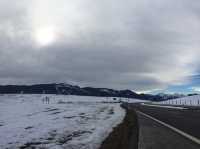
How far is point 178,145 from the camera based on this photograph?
10.4 m

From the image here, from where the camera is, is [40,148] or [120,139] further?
[120,139]

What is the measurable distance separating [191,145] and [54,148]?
4.36m

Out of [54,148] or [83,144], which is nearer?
[54,148]

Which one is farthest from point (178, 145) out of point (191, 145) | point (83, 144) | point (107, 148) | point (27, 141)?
point (27, 141)

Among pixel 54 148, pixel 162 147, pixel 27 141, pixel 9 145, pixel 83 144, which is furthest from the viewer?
pixel 27 141

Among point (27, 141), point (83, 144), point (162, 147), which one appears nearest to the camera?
point (162, 147)

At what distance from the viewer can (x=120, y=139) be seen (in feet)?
40.9

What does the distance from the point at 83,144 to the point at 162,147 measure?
287 cm

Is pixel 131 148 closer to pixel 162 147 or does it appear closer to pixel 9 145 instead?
pixel 162 147

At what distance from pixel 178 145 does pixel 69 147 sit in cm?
353

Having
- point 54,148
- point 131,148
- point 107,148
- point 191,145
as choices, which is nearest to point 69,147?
point 54,148

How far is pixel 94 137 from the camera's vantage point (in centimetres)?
1334

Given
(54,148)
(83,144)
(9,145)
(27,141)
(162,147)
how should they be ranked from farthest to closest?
(27,141) < (9,145) < (83,144) < (54,148) < (162,147)

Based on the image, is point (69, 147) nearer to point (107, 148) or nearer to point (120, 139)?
point (107, 148)
